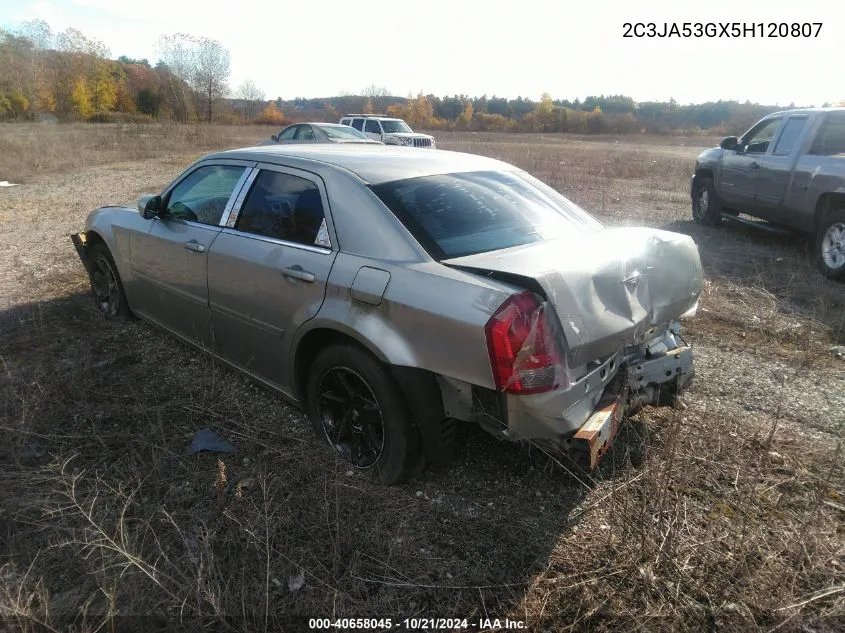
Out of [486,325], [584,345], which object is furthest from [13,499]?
[584,345]

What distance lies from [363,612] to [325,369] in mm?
1214

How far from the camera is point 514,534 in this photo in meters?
2.63

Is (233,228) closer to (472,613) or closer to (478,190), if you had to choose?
(478,190)

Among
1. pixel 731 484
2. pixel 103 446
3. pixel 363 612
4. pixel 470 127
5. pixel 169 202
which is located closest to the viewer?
pixel 363 612

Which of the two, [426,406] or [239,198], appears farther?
[239,198]

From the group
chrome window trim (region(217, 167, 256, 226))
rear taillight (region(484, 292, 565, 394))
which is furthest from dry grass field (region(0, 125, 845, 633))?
chrome window trim (region(217, 167, 256, 226))

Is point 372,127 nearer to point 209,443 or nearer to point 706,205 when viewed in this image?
point 706,205

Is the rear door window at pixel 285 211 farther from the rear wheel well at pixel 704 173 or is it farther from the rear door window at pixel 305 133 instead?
the rear door window at pixel 305 133

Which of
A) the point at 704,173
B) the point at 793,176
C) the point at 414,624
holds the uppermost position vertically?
the point at 793,176

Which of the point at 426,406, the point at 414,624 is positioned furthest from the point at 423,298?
the point at 414,624

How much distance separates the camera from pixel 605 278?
2605 mm

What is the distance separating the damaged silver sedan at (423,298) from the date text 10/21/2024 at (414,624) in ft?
2.37

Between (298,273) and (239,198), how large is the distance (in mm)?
870

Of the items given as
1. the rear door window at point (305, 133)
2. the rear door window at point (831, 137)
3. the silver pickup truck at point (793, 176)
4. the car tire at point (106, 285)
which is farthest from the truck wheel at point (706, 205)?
the rear door window at point (305, 133)
